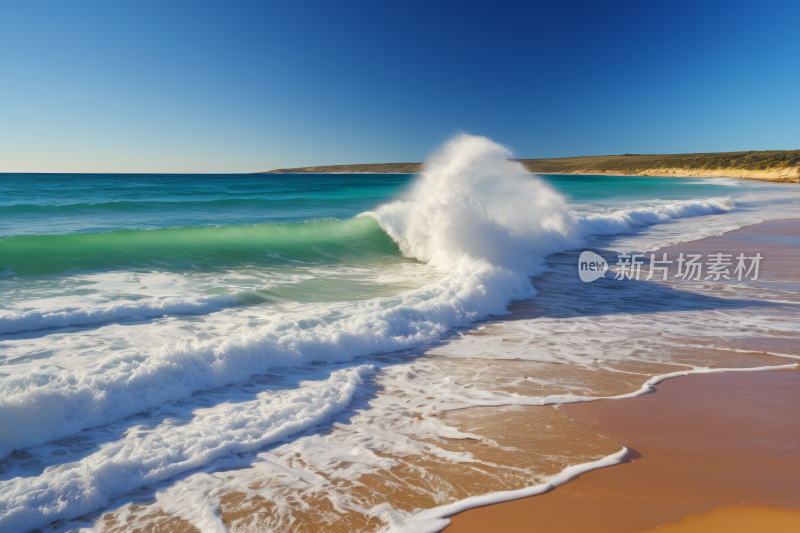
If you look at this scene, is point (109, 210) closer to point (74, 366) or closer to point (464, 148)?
point (464, 148)

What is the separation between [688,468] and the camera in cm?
278

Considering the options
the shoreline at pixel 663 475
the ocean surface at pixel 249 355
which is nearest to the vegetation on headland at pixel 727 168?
the ocean surface at pixel 249 355

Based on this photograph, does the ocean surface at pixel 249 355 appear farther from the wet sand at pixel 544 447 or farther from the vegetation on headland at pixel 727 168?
the vegetation on headland at pixel 727 168

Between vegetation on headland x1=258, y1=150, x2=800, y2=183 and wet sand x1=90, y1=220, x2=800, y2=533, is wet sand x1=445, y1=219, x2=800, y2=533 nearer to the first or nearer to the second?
wet sand x1=90, y1=220, x2=800, y2=533

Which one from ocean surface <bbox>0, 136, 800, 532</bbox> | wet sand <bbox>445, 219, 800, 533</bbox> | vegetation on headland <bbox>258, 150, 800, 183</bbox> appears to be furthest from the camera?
vegetation on headland <bbox>258, 150, 800, 183</bbox>

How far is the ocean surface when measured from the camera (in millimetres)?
2646

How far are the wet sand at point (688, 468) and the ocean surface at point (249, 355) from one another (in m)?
0.34

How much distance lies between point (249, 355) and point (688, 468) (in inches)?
144

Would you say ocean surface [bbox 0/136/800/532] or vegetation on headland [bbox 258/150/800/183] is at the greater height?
vegetation on headland [bbox 258/150/800/183]

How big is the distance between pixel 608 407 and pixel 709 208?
80.1ft

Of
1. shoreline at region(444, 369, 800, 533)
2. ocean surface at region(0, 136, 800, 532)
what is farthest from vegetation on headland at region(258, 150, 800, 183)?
shoreline at region(444, 369, 800, 533)

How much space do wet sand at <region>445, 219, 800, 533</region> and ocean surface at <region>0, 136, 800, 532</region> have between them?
34 centimetres

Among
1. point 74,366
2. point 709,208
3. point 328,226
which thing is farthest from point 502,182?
point 709,208

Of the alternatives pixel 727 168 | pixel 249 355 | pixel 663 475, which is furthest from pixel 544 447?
pixel 727 168
